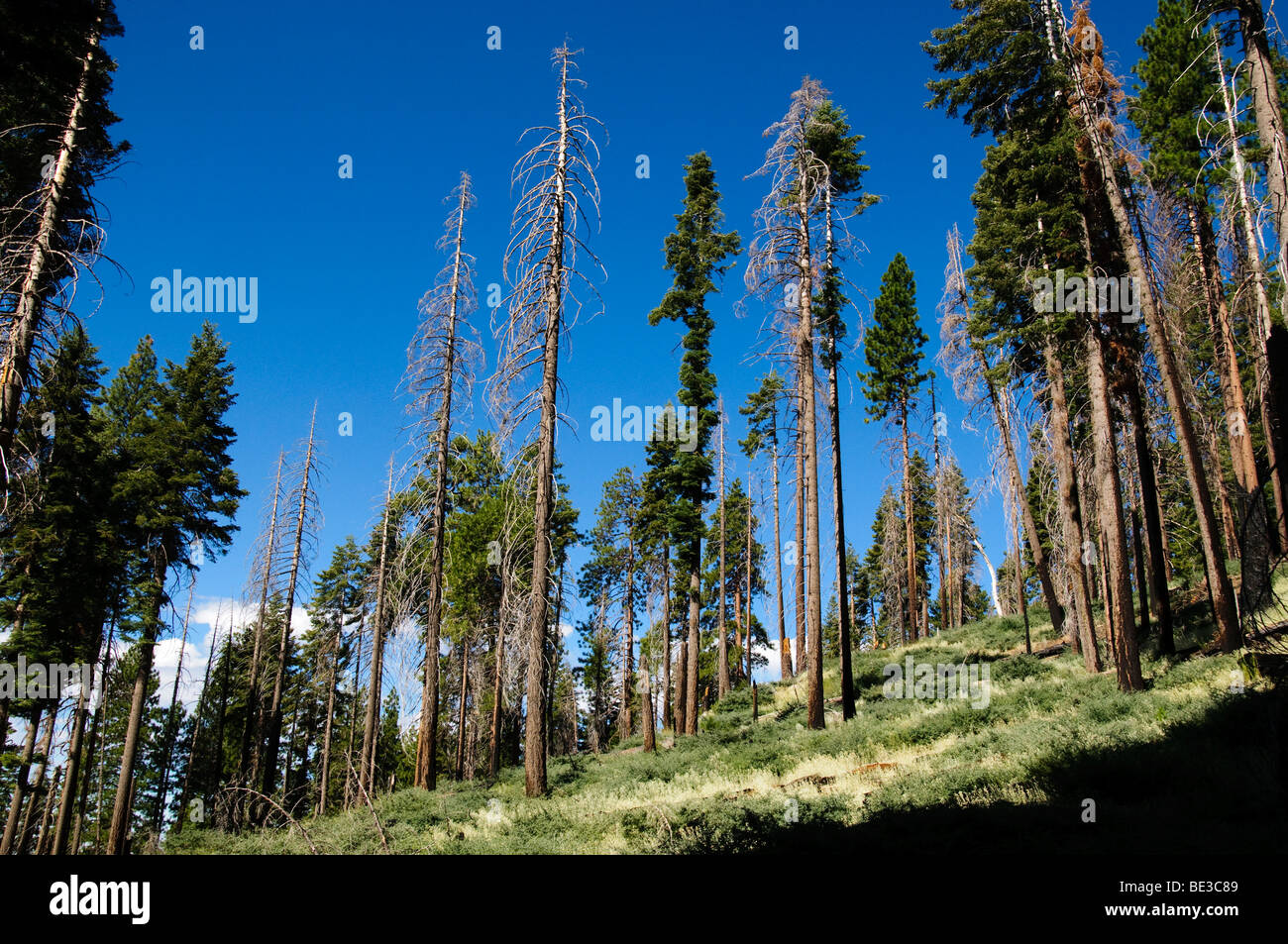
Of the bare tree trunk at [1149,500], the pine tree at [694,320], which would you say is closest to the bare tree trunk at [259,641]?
the pine tree at [694,320]

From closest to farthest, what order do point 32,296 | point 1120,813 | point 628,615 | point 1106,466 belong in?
point 1120,813
point 32,296
point 1106,466
point 628,615

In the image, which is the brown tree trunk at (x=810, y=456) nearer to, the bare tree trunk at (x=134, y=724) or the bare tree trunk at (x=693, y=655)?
the bare tree trunk at (x=693, y=655)

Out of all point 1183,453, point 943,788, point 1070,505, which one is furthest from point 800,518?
point 943,788

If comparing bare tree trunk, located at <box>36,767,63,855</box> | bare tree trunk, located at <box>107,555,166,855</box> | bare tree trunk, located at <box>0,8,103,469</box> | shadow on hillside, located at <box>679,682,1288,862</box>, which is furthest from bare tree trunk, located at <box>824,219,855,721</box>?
bare tree trunk, located at <box>36,767,63,855</box>

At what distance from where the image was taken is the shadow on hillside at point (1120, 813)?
616 centimetres

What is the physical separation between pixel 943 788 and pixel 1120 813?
7.85 feet

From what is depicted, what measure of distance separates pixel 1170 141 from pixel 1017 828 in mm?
25979

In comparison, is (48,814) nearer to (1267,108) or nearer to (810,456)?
(810,456)

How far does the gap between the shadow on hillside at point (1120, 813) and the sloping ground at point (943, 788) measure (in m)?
0.03

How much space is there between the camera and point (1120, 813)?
23.0 feet

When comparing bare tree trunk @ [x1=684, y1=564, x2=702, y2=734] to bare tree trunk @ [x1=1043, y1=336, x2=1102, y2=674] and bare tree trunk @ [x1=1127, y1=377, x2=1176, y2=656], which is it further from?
bare tree trunk @ [x1=1127, y1=377, x2=1176, y2=656]

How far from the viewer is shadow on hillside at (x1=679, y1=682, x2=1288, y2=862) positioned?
20.2 feet

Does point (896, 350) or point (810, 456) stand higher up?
point (896, 350)

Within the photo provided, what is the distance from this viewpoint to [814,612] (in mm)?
17375
